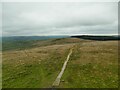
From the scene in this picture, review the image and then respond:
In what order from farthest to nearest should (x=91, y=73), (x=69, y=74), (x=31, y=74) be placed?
(x=31, y=74) → (x=91, y=73) → (x=69, y=74)

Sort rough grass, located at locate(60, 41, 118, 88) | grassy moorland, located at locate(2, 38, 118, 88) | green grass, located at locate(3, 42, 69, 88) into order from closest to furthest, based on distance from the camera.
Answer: rough grass, located at locate(60, 41, 118, 88) < grassy moorland, located at locate(2, 38, 118, 88) < green grass, located at locate(3, 42, 69, 88)

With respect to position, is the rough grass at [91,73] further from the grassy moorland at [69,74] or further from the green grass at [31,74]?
the green grass at [31,74]

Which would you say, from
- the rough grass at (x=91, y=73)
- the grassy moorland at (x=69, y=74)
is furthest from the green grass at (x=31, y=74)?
the rough grass at (x=91, y=73)

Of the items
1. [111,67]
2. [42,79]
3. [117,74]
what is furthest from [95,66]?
[42,79]

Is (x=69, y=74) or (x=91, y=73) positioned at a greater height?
(x=69, y=74)

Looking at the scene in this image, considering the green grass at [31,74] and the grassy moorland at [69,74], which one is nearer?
the grassy moorland at [69,74]

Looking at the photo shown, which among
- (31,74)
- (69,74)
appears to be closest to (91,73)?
(69,74)

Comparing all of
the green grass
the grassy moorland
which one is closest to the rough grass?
the grassy moorland

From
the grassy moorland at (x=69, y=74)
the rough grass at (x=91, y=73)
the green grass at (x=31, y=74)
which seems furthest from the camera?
the green grass at (x=31, y=74)

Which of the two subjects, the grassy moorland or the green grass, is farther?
the green grass

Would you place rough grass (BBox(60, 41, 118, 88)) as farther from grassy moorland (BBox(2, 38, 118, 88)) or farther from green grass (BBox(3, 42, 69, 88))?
green grass (BBox(3, 42, 69, 88))

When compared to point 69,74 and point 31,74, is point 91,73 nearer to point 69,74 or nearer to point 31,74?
point 69,74

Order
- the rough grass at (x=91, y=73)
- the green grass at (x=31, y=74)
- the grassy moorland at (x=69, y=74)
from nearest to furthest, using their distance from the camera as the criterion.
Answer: the rough grass at (x=91, y=73), the grassy moorland at (x=69, y=74), the green grass at (x=31, y=74)

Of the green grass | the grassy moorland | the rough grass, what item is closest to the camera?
the rough grass
